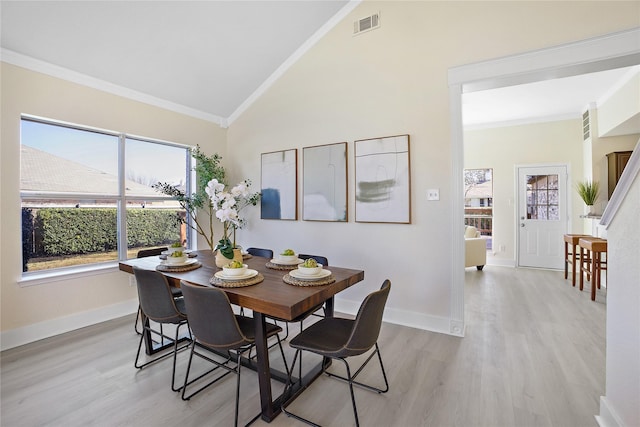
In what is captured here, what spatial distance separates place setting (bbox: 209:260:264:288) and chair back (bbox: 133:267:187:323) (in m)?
0.35

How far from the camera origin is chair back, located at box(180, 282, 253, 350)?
1635 millimetres

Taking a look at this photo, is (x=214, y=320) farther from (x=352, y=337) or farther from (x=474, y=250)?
(x=474, y=250)

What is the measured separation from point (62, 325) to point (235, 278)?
2.49 metres

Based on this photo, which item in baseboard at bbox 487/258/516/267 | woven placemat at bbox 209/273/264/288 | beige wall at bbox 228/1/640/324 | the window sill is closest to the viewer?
woven placemat at bbox 209/273/264/288

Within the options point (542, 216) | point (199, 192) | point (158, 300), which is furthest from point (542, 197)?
Result: point (158, 300)

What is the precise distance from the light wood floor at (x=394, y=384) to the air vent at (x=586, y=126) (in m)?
3.88

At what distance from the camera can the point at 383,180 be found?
Result: 333 cm

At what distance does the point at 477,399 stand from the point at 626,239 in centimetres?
129

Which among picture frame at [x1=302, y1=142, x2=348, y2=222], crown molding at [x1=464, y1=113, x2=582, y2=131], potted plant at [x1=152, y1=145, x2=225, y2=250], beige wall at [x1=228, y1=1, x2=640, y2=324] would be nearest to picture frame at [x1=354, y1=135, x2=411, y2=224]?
beige wall at [x1=228, y1=1, x2=640, y2=324]

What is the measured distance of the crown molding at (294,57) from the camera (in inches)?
141

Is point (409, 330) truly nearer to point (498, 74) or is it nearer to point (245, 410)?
point (245, 410)

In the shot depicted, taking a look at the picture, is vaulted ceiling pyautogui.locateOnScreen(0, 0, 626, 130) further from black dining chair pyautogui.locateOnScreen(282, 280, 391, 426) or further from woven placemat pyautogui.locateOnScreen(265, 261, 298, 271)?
black dining chair pyautogui.locateOnScreen(282, 280, 391, 426)

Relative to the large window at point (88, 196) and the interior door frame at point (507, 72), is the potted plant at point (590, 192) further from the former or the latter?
the large window at point (88, 196)

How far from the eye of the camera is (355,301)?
11.8 ft
